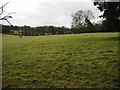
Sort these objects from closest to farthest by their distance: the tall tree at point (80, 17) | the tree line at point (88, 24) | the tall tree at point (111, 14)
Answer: the tree line at point (88, 24)
the tall tree at point (111, 14)
the tall tree at point (80, 17)

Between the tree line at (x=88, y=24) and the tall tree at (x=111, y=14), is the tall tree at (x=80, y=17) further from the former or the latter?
the tall tree at (x=111, y=14)

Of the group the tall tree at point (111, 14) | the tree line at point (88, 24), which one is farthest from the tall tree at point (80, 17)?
the tall tree at point (111, 14)

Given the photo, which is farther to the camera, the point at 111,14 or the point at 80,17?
the point at 80,17

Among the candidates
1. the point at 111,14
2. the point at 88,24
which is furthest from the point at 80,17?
the point at 111,14

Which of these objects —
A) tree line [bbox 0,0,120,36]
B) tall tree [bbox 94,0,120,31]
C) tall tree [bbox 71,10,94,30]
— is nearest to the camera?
tree line [bbox 0,0,120,36]

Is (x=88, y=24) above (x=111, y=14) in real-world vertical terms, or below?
above

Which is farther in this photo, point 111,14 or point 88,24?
point 88,24

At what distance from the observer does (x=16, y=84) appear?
561cm

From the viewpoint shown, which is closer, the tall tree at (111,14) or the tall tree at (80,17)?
the tall tree at (111,14)

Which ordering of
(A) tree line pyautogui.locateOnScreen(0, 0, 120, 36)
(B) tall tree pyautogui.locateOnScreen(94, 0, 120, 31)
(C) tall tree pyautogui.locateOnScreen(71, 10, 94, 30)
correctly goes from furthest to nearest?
1. (C) tall tree pyautogui.locateOnScreen(71, 10, 94, 30)
2. (B) tall tree pyautogui.locateOnScreen(94, 0, 120, 31)
3. (A) tree line pyautogui.locateOnScreen(0, 0, 120, 36)

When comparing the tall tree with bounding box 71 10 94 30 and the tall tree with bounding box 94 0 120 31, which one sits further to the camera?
the tall tree with bounding box 71 10 94 30

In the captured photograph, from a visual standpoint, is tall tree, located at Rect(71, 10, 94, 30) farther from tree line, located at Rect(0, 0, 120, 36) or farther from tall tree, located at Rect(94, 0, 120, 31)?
tall tree, located at Rect(94, 0, 120, 31)

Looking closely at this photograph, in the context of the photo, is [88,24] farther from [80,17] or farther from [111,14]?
[111,14]

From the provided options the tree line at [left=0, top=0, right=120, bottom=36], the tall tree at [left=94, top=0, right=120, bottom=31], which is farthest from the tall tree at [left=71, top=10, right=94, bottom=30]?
the tall tree at [left=94, top=0, right=120, bottom=31]
